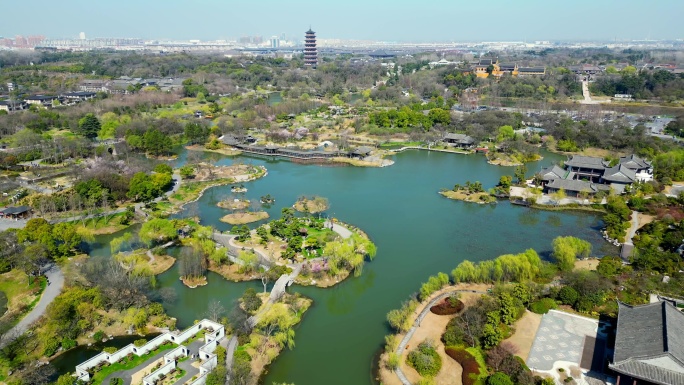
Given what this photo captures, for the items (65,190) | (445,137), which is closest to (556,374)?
(65,190)

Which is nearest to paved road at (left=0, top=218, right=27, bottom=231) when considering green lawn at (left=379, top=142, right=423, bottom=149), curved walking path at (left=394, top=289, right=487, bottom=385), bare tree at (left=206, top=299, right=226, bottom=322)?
bare tree at (left=206, top=299, right=226, bottom=322)

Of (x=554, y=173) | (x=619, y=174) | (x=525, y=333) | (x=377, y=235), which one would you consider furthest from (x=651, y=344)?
(x=619, y=174)

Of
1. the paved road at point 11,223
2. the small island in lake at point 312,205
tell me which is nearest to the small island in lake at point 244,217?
the small island in lake at point 312,205

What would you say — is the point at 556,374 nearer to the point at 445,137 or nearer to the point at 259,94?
the point at 445,137

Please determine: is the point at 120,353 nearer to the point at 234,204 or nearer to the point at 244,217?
the point at 244,217

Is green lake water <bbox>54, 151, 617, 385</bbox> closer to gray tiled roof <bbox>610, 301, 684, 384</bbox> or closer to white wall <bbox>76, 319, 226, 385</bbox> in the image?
white wall <bbox>76, 319, 226, 385</bbox>

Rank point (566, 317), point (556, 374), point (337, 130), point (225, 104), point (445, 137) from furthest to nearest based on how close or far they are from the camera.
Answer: point (225, 104), point (337, 130), point (445, 137), point (566, 317), point (556, 374)
